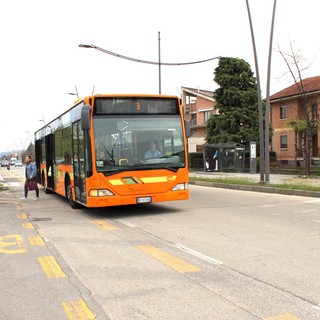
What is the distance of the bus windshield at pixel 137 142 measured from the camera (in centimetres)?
988

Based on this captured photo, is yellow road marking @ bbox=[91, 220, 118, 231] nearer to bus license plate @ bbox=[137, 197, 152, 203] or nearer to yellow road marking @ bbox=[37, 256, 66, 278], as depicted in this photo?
bus license plate @ bbox=[137, 197, 152, 203]

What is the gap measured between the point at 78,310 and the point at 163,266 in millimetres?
1791

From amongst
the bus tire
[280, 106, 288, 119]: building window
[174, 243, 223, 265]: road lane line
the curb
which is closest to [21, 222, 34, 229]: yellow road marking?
the bus tire

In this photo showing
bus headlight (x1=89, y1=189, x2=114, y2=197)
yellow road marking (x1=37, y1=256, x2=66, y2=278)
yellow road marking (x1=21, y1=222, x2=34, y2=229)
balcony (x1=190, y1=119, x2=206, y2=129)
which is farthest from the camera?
balcony (x1=190, y1=119, x2=206, y2=129)

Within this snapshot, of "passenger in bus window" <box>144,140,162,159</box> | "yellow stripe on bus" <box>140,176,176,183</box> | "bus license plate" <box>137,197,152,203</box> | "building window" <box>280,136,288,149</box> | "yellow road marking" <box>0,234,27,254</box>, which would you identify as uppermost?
"building window" <box>280,136,288,149</box>

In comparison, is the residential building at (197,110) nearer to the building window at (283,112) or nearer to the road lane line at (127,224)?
the building window at (283,112)

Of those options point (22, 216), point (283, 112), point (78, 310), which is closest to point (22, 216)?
point (22, 216)

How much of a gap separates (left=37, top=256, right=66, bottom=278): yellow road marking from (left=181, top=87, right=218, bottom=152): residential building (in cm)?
5096

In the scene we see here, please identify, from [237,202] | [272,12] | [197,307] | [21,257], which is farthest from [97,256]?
[272,12]

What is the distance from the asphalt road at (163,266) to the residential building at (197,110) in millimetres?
48033

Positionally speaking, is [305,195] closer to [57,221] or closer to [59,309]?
[57,221]

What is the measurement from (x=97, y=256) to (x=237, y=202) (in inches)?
296

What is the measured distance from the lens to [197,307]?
4129 millimetres

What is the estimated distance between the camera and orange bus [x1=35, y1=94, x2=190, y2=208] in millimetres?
9820
